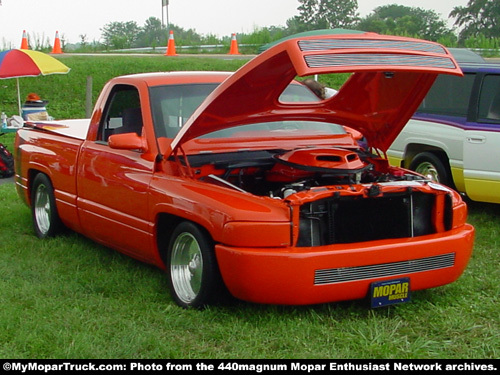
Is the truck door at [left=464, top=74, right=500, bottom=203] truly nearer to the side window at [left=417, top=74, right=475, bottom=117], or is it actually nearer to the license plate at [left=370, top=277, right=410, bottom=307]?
the side window at [left=417, top=74, right=475, bottom=117]

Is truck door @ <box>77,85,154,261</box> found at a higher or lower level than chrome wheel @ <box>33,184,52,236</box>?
higher

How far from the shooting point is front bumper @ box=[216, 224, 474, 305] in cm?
431

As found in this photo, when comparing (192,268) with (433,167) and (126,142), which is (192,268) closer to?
(126,142)

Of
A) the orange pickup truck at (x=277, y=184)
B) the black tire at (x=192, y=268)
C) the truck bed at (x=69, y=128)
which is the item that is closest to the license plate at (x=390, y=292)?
the orange pickup truck at (x=277, y=184)

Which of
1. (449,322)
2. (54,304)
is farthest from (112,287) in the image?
(449,322)

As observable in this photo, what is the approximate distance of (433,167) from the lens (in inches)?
329

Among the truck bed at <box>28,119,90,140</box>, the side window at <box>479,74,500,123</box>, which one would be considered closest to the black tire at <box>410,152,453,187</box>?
Answer: the side window at <box>479,74,500,123</box>

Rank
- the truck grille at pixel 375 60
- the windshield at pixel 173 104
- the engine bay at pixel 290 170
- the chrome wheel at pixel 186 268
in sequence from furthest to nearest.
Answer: the windshield at pixel 173 104 → the engine bay at pixel 290 170 → the chrome wheel at pixel 186 268 → the truck grille at pixel 375 60

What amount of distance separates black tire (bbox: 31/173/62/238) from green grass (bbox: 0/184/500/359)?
3.22 feet

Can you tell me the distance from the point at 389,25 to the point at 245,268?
3902 cm

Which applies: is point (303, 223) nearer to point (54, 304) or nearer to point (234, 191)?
point (234, 191)

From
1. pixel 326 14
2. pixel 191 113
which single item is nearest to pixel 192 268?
pixel 191 113

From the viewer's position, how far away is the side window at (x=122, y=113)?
585cm
